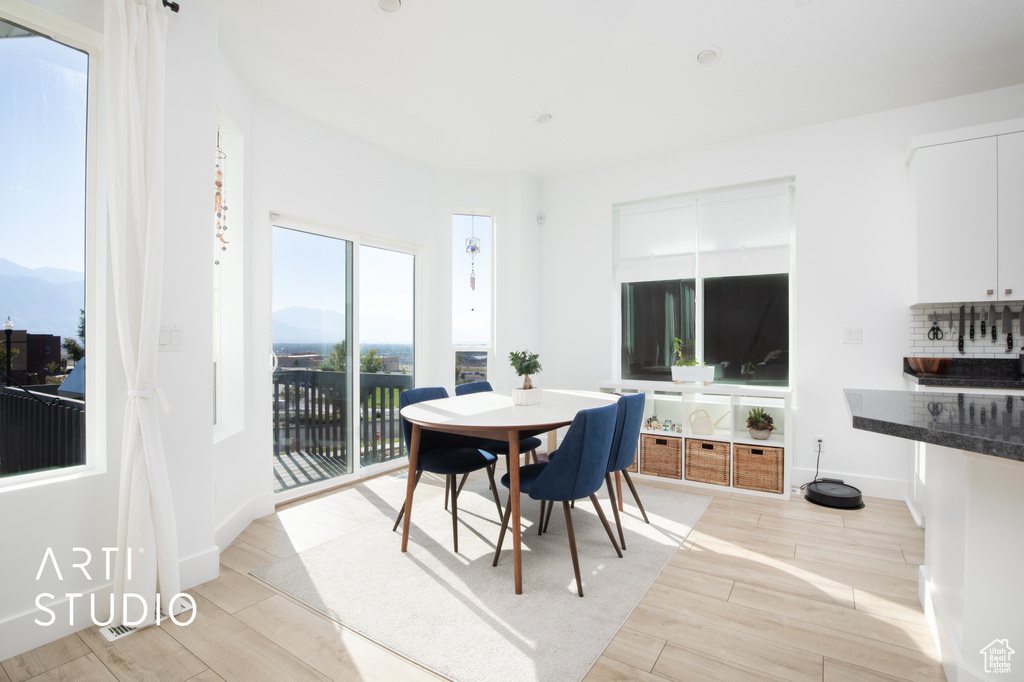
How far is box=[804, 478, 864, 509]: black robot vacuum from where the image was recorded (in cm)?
333

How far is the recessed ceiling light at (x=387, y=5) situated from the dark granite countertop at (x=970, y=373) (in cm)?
374

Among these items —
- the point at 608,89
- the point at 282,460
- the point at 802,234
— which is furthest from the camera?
the point at 802,234

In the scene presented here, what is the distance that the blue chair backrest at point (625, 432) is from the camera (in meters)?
2.65

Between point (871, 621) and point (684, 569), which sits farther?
point (684, 569)

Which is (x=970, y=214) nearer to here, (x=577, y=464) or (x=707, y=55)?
(x=707, y=55)

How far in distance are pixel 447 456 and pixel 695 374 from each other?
90.0 inches

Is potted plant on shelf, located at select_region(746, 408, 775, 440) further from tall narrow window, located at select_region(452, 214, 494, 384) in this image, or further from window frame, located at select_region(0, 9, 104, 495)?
window frame, located at select_region(0, 9, 104, 495)

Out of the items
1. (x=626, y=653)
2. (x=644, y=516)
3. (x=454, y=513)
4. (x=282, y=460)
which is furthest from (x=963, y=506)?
(x=282, y=460)

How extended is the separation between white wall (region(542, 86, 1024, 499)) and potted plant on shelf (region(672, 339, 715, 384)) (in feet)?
2.18

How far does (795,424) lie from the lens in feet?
12.7

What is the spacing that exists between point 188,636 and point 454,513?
4.07 ft

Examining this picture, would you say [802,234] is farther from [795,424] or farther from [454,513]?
[454,513]

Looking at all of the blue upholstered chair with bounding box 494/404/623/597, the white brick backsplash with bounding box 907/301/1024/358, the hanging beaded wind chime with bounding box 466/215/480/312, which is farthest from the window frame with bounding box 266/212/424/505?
the white brick backsplash with bounding box 907/301/1024/358

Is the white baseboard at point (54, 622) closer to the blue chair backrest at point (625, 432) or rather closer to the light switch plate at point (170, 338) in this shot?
the light switch plate at point (170, 338)
